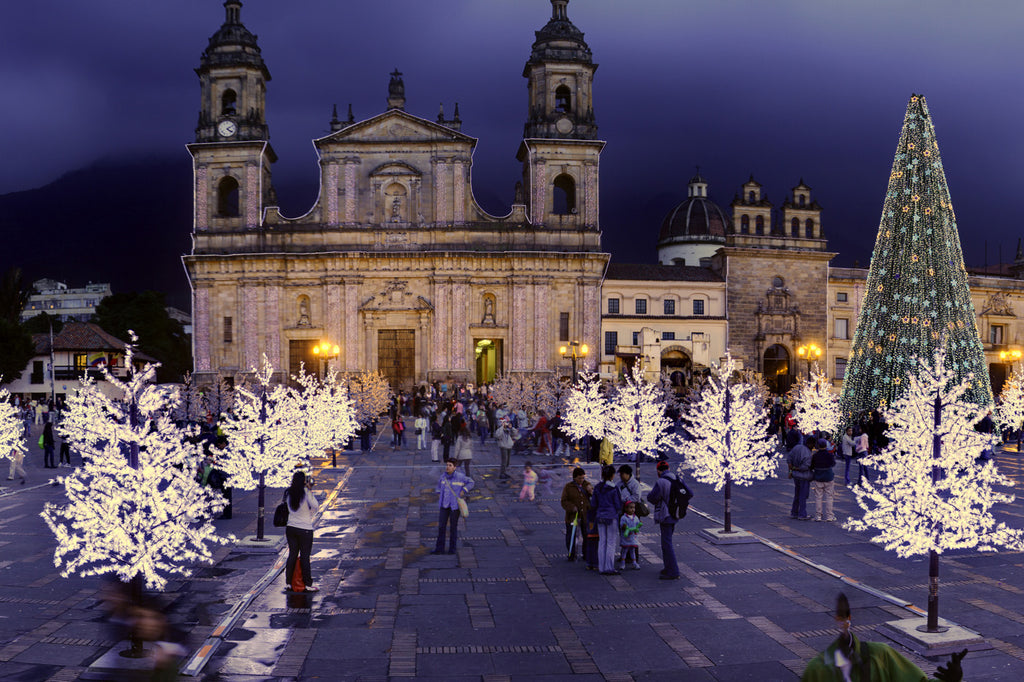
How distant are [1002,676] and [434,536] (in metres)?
9.20

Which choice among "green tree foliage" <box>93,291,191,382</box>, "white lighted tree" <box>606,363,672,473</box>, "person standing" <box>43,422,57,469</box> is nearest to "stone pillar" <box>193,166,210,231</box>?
"green tree foliage" <box>93,291,191,382</box>

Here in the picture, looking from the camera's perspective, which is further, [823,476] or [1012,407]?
[1012,407]

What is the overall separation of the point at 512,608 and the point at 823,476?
8.21 metres

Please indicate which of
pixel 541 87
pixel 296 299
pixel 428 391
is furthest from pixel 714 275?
pixel 296 299

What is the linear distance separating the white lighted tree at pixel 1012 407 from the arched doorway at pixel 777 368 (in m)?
29.0

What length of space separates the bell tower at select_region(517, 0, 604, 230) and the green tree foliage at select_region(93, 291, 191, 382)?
4005cm

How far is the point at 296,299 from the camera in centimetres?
5309

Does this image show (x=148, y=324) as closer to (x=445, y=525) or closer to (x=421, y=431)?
(x=421, y=431)

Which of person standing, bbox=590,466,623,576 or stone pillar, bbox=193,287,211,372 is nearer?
person standing, bbox=590,466,623,576

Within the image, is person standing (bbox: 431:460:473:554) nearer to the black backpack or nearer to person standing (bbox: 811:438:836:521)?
the black backpack

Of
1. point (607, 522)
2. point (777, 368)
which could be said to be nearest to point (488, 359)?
point (777, 368)

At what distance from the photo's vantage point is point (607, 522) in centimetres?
1195

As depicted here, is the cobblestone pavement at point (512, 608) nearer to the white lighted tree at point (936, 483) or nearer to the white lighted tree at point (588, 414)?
the white lighted tree at point (936, 483)

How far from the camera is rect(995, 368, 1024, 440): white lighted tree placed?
27.9 meters
